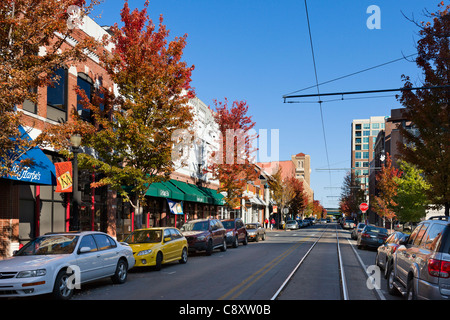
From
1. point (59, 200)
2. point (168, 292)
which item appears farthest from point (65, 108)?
point (168, 292)

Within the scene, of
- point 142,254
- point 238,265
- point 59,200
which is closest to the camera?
point 142,254

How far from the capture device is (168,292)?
35.4ft

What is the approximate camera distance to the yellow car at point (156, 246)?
15211 millimetres

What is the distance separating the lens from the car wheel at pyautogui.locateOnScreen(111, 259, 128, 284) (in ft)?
40.2

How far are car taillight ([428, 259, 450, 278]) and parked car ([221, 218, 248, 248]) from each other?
19.9 meters

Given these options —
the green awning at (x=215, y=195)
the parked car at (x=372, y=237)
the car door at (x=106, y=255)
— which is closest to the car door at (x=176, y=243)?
the car door at (x=106, y=255)

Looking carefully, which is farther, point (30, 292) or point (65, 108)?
point (65, 108)

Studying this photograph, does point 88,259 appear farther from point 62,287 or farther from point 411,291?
point 411,291

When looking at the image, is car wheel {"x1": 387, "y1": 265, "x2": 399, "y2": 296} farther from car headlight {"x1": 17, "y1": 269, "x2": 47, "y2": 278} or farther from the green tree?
the green tree

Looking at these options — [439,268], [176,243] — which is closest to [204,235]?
[176,243]

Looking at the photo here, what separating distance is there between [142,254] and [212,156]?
24327mm

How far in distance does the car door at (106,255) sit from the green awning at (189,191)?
18.2 metres
